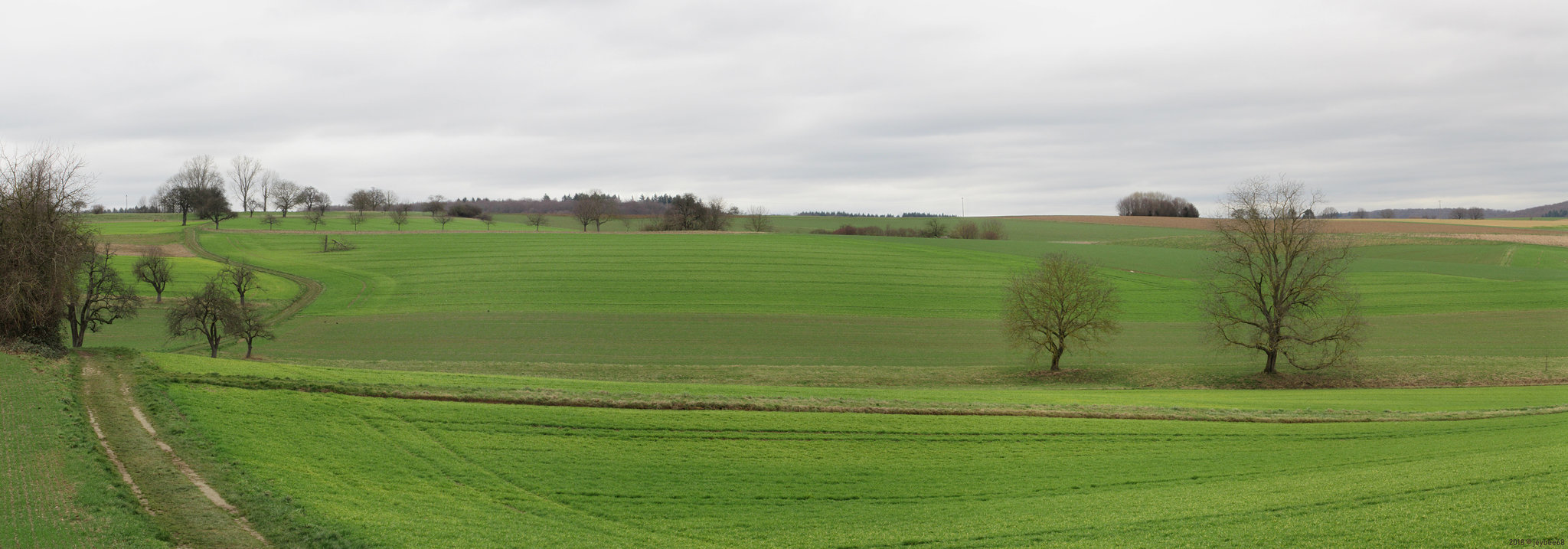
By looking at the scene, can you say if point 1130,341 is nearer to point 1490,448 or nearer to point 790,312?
point 790,312

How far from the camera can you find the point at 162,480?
14.7m

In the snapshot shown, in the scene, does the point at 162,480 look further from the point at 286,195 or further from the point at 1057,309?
the point at 286,195

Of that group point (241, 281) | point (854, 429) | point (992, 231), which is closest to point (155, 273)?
point (241, 281)

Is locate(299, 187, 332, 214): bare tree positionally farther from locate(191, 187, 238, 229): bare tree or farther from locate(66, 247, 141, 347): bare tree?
locate(66, 247, 141, 347): bare tree

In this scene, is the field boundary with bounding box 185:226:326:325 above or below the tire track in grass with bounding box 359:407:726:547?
above

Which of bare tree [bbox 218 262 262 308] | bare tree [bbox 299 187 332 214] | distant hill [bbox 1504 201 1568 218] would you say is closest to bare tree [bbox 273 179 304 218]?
bare tree [bbox 299 187 332 214]

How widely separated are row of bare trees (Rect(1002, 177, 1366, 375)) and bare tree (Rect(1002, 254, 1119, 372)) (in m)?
0.04

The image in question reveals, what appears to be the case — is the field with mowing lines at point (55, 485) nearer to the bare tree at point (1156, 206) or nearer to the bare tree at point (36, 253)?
the bare tree at point (36, 253)

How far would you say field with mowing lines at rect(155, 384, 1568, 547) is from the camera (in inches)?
518

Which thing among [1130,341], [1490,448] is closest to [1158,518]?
[1490,448]

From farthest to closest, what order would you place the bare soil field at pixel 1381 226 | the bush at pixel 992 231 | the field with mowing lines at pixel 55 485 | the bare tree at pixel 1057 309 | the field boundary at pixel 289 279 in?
1. the bush at pixel 992 231
2. the bare soil field at pixel 1381 226
3. the field boundary at pixel 289 279
4. the bare tree at pixel 1057 309
5. the field with mowing lines at pixel 55 485

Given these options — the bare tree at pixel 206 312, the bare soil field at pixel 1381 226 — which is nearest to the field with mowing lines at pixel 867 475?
the bare tree at pixel 206 312

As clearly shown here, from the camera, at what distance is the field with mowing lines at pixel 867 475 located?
1316 cm

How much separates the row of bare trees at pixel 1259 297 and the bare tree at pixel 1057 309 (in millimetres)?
43
